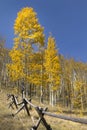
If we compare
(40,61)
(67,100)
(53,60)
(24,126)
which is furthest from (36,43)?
(67,100)

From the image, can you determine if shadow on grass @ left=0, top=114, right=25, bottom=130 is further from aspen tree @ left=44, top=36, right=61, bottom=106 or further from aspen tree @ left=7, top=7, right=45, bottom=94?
aspen tree @ left=44, top=36, right=61, bottom=106

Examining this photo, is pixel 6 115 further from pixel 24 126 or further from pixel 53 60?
pixel 53 60

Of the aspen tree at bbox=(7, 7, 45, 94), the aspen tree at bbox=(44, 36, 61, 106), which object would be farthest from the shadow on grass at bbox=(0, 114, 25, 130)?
the aspen tree at bbox=(44, 36, 61, 106)

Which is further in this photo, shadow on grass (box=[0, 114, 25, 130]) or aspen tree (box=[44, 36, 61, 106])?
aspen tree (box=[44, 36, 61, 106])

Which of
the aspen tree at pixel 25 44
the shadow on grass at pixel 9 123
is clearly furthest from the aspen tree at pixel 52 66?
the shadow on grass at pixel 9 123

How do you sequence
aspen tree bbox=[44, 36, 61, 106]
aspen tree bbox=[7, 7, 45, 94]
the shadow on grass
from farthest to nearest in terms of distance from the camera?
aspen tree bbox=[44, 36, 61, 106], aspen tree bbox=[7, 7, 45, 94], the shadow on grass

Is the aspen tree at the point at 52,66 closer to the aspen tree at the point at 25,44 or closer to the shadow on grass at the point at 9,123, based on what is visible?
the aspen tree at the point at 25,44

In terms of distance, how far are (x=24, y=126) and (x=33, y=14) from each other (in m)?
17.9

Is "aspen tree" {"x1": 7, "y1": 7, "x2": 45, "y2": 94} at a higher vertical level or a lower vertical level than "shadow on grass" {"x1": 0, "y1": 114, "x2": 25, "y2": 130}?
higher

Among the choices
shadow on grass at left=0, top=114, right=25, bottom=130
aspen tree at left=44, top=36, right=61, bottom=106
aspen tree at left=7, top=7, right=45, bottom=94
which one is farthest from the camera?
aspen tree at left=44, top=36, right=61, bottom=106

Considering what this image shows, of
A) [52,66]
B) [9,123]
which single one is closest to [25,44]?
[52,66]

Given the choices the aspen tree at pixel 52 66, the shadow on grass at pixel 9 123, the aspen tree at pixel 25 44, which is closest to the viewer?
the shadow on grass at pixel 9 123

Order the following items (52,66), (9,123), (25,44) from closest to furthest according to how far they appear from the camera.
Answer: (9,123) < (25,44) < (52,66)

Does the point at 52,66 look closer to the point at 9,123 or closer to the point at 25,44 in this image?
the point at 25,44
